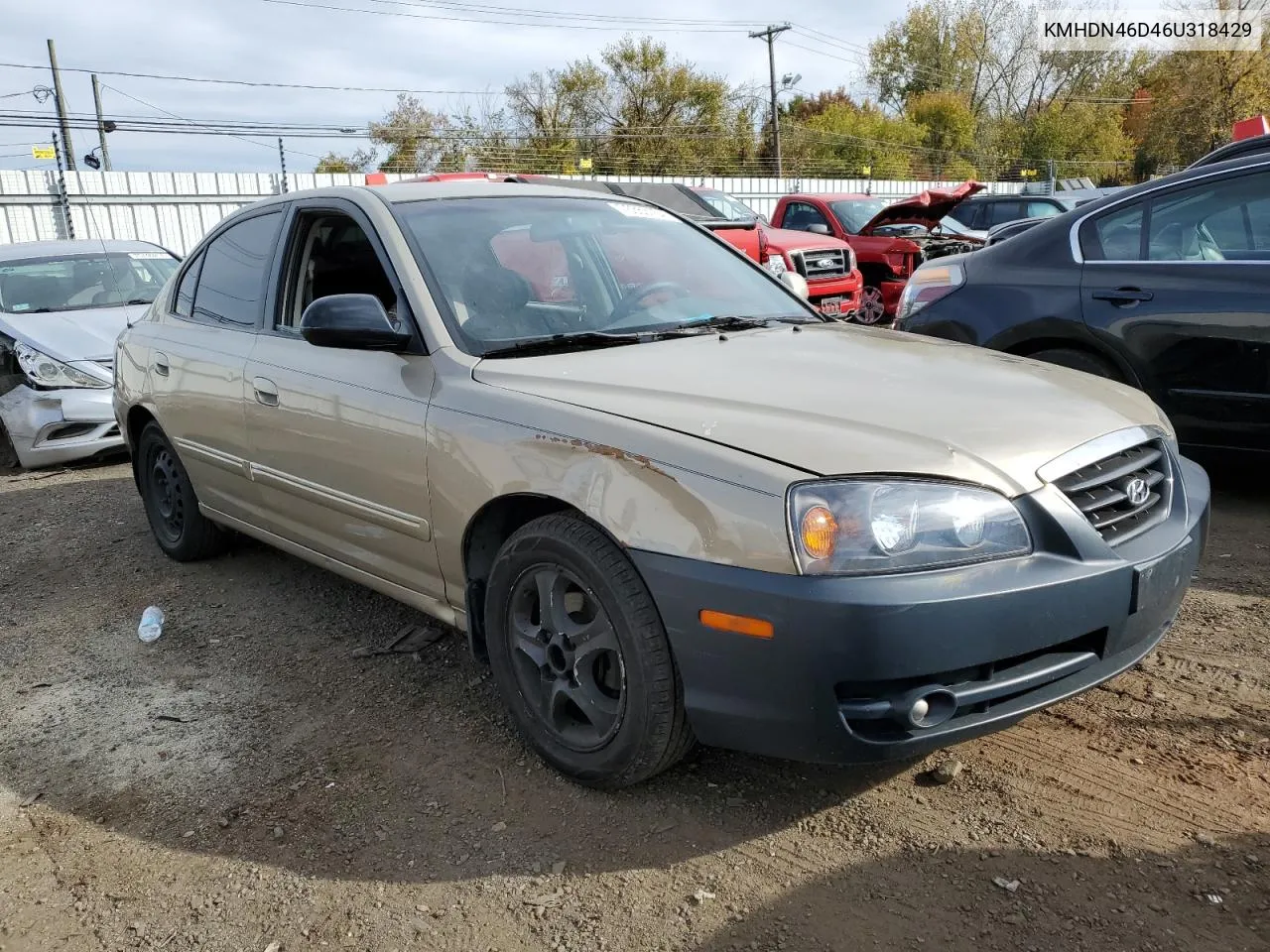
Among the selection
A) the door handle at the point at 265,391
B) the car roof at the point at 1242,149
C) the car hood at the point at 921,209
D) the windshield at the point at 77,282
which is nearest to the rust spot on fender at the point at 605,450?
the door handle at the point at 265,391

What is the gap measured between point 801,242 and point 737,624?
9.90 meters

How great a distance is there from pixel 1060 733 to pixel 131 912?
2.46 m

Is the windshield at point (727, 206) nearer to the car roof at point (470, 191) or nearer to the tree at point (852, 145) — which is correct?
the car roof at point (470, 191)

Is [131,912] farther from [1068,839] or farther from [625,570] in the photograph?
[1068,839]

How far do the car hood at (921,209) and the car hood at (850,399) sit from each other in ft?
30.8

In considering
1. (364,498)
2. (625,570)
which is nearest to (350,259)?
(364,498)

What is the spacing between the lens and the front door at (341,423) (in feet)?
10.4

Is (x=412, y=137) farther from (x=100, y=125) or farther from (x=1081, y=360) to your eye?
(x=1081, y=360)

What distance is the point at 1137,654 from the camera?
102 inches

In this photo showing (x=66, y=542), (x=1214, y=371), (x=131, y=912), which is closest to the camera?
(x=131, y=912)

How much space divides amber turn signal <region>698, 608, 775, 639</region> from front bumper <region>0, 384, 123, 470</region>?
6.12 m

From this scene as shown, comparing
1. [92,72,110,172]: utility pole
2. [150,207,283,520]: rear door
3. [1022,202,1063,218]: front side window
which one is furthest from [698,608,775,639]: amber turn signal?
[92,72,110,172]: utility pole

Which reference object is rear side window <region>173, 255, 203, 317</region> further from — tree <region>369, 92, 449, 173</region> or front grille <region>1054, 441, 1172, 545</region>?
tree <region>369, 92, 449, 173</region>

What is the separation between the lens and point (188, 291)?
4738 millimetres
